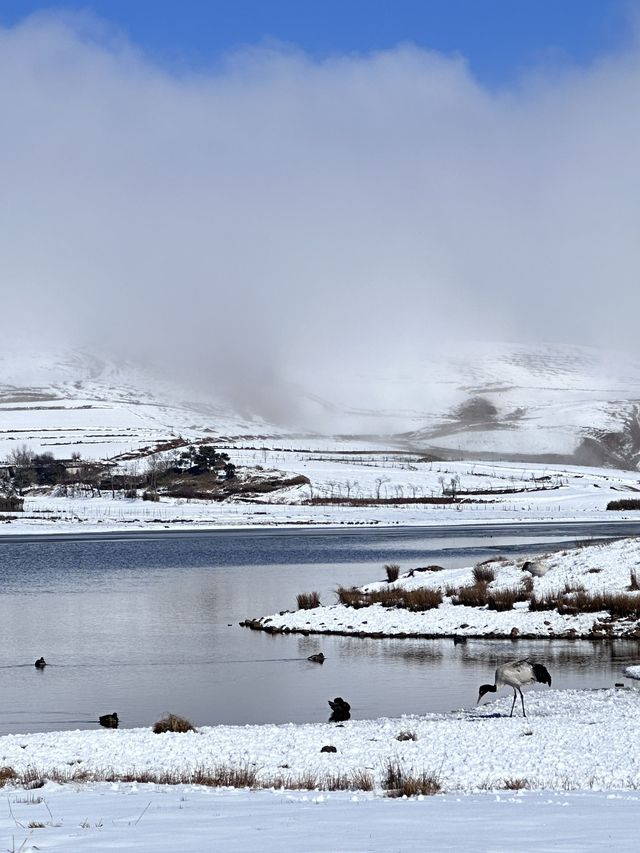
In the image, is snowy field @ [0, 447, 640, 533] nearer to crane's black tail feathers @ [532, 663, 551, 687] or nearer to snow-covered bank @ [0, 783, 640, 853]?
crane's black tail feathers @ [532, 663, 551, 687]

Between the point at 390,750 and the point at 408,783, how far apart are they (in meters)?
4.14

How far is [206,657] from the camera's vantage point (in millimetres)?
32281

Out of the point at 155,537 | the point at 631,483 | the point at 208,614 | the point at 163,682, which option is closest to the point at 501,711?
the point at 163,682

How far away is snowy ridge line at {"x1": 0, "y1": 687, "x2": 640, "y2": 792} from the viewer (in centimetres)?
1619

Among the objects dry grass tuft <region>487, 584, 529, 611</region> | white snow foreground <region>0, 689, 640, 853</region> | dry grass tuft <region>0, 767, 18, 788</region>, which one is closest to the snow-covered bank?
white snow foreground <region>0, 689, 640, 853</region>

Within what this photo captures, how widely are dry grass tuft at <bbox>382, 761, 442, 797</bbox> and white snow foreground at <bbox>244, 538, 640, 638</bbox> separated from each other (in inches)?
778

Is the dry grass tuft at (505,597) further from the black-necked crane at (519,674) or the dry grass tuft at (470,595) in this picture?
the black-necked crane at (519,674)

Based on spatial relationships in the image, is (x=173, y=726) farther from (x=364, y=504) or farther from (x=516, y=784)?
(x=364, y=504)

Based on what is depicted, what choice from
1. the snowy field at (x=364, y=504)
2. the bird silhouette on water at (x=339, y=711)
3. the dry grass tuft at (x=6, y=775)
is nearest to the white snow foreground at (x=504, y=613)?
the bird silhouette on water at (x=339, y=711)

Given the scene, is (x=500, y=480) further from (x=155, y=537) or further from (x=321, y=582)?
(x=321, y=582)

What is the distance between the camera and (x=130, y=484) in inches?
6624

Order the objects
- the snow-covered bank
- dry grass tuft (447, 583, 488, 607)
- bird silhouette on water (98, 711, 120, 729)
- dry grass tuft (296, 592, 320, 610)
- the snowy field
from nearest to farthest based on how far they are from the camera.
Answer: the snow-covered bank < bird silhouette on water (98, 711, 120, 729) < dry grass tuft (447, 583, 488, 607) < dry grass tuft (296, 592, 320, 610) < the snowy field

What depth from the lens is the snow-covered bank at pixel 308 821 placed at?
365 inches

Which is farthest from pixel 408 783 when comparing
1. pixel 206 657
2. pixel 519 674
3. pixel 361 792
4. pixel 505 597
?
pixel 505 597
